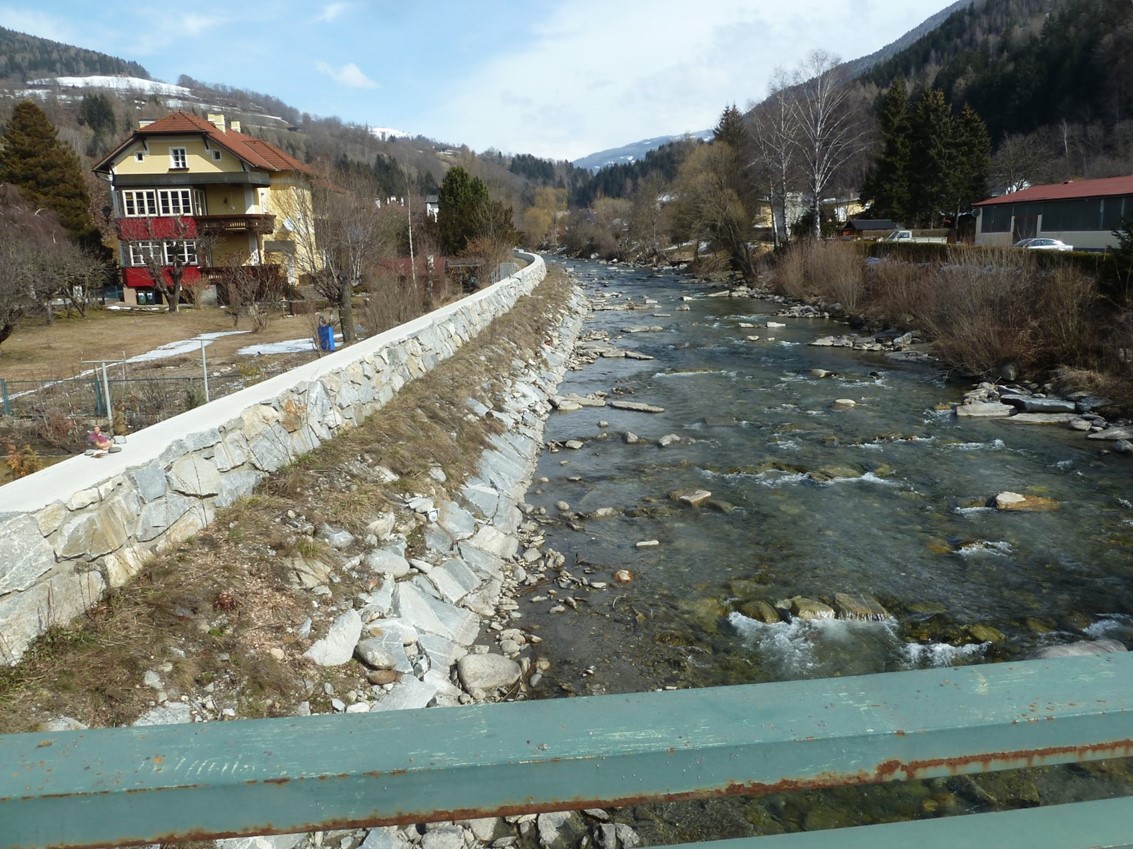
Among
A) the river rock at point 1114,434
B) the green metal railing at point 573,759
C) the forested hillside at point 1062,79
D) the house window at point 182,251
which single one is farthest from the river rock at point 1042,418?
the forested hillside at point 1062,79

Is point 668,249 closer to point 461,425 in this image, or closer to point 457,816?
point 461,425

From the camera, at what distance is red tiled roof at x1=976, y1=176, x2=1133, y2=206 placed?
32.7m

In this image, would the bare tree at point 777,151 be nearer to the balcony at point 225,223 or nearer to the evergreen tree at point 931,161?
the evergreen tree at point 931,161

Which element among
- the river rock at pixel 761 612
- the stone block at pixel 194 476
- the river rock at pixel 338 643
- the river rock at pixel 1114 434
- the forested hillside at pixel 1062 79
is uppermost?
the forested hillside at pixel 1062 79

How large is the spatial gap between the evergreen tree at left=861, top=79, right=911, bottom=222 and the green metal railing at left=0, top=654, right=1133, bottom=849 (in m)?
57.8

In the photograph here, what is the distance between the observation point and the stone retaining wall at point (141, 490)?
4.35 meters

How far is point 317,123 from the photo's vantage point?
179500 mm

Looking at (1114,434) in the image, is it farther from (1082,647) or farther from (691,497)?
(1082,647)

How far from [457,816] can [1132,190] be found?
38.6 meters

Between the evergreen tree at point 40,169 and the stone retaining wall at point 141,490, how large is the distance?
35.9 meters

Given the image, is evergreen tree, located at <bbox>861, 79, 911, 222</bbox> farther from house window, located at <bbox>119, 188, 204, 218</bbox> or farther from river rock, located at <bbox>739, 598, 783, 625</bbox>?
river rock, located at <bbox>739, 598, 783, 625</bbox>

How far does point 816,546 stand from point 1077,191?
113ft

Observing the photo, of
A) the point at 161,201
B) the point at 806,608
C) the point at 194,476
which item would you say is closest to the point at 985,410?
the point at 806,608

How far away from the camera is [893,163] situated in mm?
53125
